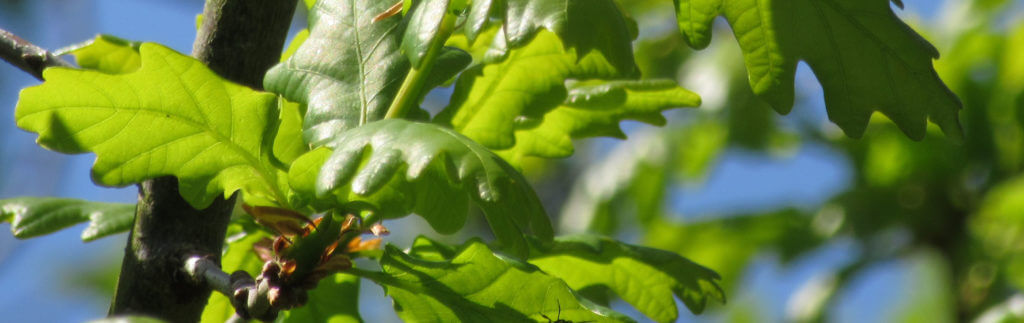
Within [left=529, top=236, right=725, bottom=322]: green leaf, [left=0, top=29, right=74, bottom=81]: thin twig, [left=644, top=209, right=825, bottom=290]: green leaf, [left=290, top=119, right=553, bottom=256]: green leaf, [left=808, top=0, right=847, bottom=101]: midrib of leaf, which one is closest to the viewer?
[left=290, top=119, right=553, bottom=256]: green leaf

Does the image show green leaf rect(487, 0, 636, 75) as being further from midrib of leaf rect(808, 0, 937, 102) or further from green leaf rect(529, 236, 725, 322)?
green leaf rect(529, 236, 725, 322)

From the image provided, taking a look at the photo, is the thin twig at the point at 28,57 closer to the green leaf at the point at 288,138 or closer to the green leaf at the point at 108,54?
the green leaf at the point at 108,54

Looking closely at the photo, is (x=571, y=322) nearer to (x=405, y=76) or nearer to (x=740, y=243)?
(x=405, y=76)

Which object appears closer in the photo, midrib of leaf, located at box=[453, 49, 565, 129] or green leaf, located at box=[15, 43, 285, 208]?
green leaf, located at box=[15, 43, 285, 208]

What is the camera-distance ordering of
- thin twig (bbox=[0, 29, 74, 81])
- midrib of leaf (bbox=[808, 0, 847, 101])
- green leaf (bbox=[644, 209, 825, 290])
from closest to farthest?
midrib of leaf (bbox=[808, 0, 847, 101]) → thin twig (bbox=[0, 29, 74, 81]) → green leaf (bbox=[644, 209, 825, 290])

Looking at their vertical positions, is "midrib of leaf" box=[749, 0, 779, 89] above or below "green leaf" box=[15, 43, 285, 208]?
above

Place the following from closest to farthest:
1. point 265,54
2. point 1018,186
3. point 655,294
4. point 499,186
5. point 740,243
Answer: point 499,186 → point 265,54 → point 655,294 → point 1018,186 → point 740,243

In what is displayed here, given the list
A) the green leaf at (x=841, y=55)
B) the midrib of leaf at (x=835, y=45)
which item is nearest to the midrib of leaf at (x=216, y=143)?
the green leaf at (x=841, y=55)

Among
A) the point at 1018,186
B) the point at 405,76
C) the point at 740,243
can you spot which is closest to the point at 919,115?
the point at 405,76

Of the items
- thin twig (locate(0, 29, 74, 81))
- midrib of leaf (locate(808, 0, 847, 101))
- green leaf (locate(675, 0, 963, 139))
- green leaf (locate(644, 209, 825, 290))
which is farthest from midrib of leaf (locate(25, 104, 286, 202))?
green leaf (locate(644, 209, 825, 290))
